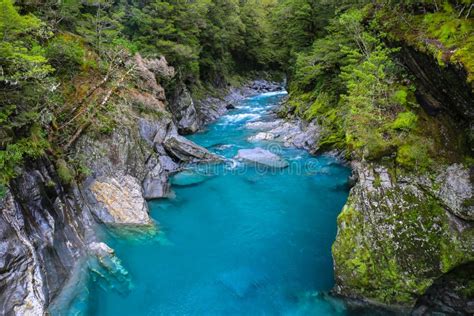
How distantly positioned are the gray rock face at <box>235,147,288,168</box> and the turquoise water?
524 mm

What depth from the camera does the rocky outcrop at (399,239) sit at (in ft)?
24.1

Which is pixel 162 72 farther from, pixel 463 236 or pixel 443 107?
pixel 463 236

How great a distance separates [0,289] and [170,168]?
398 inches

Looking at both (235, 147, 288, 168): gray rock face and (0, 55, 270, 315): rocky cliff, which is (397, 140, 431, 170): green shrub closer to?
(0, 55, 270, 315): rocky cliff

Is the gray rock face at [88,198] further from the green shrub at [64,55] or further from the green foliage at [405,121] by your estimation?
the green foliage at [405,121]

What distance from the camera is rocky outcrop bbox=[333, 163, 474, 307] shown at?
7.34 meters

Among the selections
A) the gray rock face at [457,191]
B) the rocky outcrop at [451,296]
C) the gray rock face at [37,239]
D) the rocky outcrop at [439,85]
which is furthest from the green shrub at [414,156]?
the gray rock face at [37,239]

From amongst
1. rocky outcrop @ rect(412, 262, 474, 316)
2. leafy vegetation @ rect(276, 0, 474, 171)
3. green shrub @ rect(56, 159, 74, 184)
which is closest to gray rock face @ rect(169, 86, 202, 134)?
green shrub @ rect(56, 159, 74, 184)

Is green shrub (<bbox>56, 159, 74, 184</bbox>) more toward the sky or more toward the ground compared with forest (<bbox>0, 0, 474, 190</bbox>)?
more toward the ground

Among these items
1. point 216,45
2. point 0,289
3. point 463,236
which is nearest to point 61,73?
point 0,289

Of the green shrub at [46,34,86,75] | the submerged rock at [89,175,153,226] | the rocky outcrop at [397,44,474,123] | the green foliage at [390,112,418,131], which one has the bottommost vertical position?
the submerged rock at [89,175,153,226]

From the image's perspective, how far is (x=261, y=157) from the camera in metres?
17.5

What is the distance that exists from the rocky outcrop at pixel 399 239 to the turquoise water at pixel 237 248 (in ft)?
3.46

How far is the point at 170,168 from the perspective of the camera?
16234 mm
